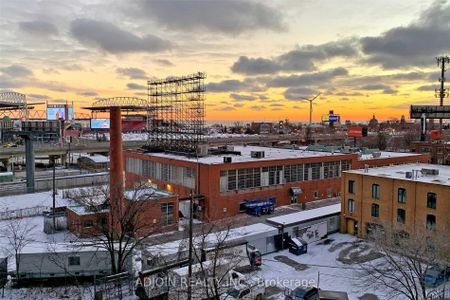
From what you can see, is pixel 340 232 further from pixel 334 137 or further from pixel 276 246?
pixel 334 137

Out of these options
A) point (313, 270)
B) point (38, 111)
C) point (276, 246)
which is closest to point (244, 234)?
point (276, 246)

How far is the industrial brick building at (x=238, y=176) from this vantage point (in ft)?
135

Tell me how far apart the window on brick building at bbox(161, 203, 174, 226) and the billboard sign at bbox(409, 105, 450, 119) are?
3159 inches

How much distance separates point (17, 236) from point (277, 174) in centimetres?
2775

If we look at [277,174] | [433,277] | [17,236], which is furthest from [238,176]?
[433,277]

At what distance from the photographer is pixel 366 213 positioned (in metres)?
35.7

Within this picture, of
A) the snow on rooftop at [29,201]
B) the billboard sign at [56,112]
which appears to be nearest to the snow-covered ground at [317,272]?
the snow on rooftop at [29,201]

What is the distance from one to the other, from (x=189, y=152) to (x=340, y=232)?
2150 centimetres

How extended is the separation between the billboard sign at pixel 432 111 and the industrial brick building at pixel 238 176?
47290mm

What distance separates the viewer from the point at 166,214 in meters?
36.1

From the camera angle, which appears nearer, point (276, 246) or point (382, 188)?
point (276, 246)

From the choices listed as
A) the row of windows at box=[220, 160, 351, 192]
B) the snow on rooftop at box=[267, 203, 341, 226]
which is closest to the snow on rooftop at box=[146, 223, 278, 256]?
the snow on rooftop at box=[267, 203, 341, 226]

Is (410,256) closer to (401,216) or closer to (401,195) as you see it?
(401,216)

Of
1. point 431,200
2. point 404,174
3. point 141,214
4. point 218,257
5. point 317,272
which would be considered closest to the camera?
point 218,257
